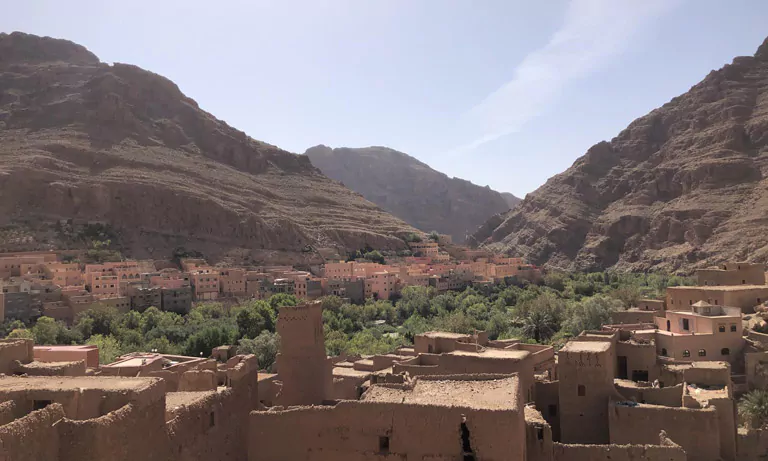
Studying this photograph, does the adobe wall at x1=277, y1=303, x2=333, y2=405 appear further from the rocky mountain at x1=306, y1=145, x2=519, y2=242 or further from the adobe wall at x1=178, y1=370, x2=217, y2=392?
the rocky mountain at x1=306, y1=145, x2=519, y2=242

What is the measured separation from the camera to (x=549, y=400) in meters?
12.8

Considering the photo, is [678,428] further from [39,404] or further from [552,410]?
[39,404]

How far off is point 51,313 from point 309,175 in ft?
169

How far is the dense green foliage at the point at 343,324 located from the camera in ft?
91.2

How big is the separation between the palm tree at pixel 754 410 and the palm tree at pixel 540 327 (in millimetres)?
14569

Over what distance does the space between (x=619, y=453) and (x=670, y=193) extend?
6815 cm

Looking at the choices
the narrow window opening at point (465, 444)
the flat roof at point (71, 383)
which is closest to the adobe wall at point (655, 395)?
the narrow window opening at point (465, 444)

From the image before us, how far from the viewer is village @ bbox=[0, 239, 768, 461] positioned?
23.3 feet

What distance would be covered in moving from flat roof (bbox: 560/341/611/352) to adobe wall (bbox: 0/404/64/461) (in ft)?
→ 29.0

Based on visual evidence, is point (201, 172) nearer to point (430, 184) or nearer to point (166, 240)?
point (166, 240)

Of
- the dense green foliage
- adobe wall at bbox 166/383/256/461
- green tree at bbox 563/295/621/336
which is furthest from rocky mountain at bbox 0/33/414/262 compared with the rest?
adobe wall at bbox 166/383/256/461

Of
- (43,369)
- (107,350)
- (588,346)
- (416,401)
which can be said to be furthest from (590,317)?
(43,369)

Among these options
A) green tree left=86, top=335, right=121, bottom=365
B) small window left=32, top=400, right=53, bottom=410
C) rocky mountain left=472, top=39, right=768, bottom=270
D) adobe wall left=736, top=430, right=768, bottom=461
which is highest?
rocky mountain left=472, top=39, right=768, bottom=270

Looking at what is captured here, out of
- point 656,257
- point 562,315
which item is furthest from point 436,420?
point 656,257
